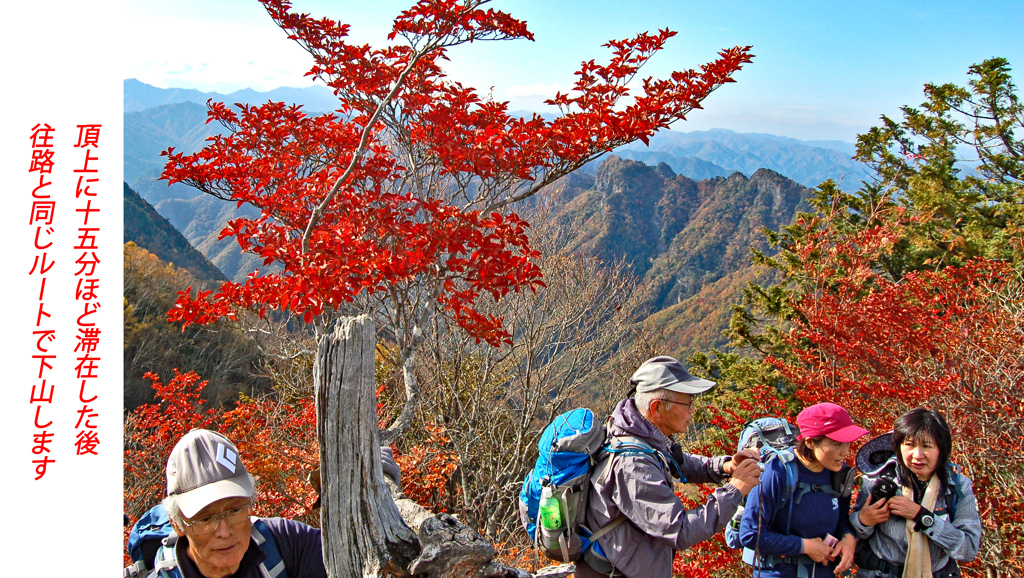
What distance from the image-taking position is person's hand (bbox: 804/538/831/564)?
2395mm

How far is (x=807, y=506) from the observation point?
8.21ft

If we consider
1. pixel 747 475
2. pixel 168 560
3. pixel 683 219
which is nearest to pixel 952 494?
pixel 747 475

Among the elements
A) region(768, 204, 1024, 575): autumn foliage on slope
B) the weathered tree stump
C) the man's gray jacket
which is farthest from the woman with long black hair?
the weathered tree stump

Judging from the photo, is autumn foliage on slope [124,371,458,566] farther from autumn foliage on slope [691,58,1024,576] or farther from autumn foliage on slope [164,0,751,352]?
autumn foliage on slope [691,58,1024,576]

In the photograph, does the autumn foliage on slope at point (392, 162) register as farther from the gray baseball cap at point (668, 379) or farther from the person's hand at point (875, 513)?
the person's hand at point (875, 513)

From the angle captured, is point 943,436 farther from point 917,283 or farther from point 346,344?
point 917,283

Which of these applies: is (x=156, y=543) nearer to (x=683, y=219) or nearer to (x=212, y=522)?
(x=212, y=522)

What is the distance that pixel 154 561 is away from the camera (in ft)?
5.80

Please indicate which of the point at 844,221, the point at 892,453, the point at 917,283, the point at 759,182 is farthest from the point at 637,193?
the point at 892,453

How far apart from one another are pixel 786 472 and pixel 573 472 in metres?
1.04

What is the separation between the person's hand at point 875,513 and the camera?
2500 millimetres

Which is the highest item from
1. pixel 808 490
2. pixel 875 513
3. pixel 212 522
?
pixel 212 522

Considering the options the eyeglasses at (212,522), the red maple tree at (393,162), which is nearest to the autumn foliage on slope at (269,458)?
the red maple tree at (393,162)

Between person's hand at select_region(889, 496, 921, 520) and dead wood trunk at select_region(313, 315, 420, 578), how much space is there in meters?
2.14
